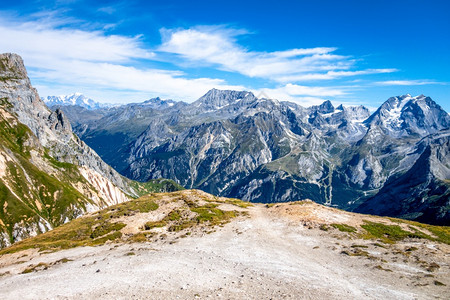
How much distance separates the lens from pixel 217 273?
33.3 m

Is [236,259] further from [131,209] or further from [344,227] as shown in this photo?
[131,209]

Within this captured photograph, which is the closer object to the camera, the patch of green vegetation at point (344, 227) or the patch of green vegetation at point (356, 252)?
the patch of green vegetation at point (356, 252)

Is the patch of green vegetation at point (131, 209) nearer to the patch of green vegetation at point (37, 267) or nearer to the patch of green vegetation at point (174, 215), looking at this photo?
the patch of green vegetation at point (174, 215)

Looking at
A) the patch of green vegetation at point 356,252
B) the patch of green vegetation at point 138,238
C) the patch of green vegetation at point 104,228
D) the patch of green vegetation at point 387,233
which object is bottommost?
the patch of green vegetation at point 104,228

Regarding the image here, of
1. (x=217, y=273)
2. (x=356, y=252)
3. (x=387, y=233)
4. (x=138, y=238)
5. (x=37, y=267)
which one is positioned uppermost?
(x=217, y=273)

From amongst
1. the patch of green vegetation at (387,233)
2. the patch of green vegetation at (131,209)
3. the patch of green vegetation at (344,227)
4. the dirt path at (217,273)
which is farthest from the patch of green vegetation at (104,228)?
the patch of green vegetation at (387,233)

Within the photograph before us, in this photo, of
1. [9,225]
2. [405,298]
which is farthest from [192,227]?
[9,225]

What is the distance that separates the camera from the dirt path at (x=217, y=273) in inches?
1107

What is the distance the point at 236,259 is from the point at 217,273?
6.16 m

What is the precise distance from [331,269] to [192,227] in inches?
1206

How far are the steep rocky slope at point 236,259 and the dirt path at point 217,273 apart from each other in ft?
0.43

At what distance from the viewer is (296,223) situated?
58375 millimetres

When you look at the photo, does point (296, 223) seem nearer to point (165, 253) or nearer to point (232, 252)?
point (232, 252)

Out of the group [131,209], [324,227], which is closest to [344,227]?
[324,227]
